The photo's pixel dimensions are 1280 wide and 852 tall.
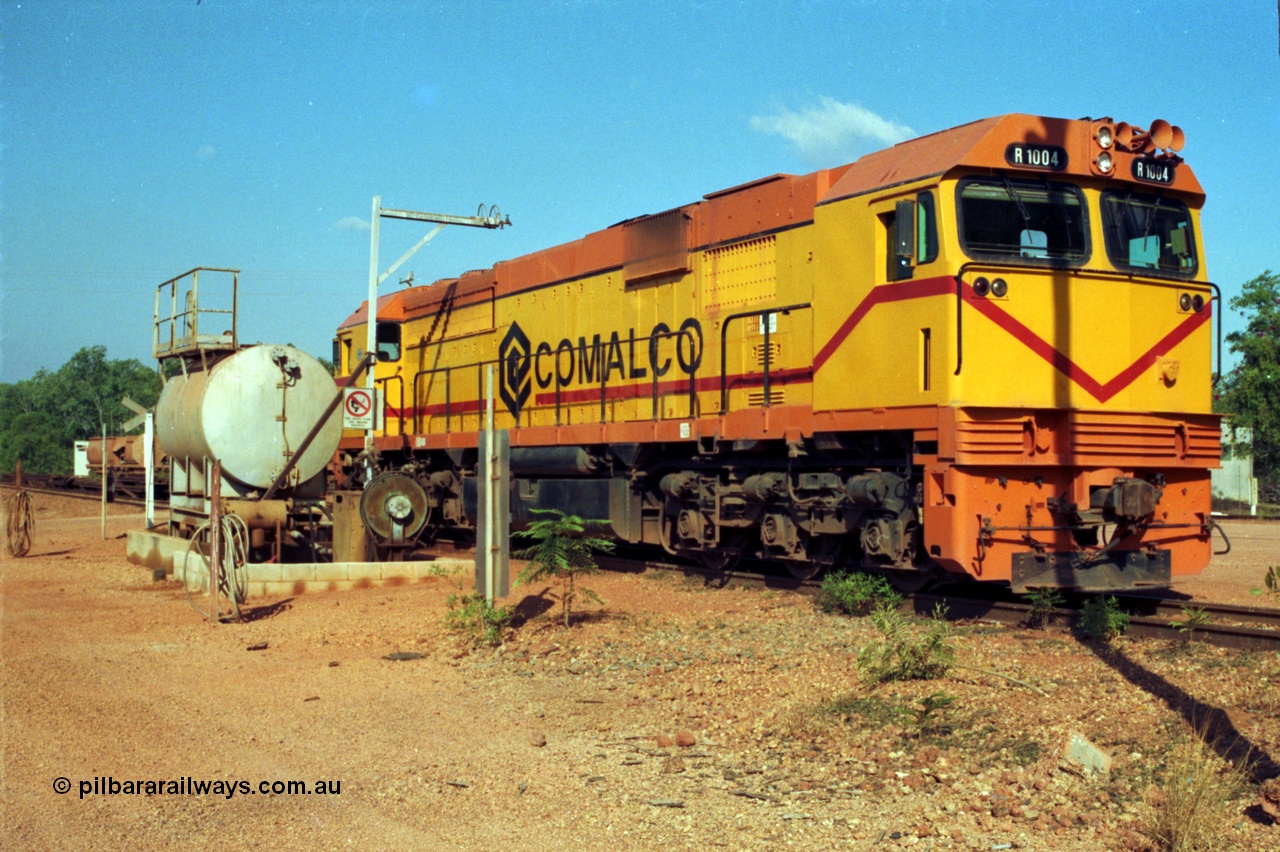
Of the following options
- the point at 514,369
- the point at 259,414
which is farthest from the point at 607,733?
the point at 514,369

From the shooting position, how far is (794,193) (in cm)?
1163

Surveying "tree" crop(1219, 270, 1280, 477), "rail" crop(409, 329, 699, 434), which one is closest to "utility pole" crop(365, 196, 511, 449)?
"rail" crop(409, 329, 699, 434)

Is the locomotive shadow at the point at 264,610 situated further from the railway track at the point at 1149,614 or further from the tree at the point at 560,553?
the railway track at the point at 1149,614

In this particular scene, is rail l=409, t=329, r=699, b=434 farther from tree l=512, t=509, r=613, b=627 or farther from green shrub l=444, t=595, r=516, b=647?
green shrub l=444, t=595, r=516, b=647

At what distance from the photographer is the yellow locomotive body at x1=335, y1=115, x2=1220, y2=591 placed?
362 inches

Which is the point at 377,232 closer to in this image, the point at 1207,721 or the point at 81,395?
the point at 1207,721

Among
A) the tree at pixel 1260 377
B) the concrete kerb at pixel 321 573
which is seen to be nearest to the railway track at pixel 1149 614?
the concrete kerb at pixel 321 573

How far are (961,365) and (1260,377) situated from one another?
37.2 metres

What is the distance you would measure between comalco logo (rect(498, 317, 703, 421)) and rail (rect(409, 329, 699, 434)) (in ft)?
0.05

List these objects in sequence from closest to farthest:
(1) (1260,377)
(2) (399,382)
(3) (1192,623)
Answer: (3) (1192,623)
(2) (399,382)
(1) (1260,377)

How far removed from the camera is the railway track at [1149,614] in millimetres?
8266

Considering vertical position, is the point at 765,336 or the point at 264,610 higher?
the point at 765,336

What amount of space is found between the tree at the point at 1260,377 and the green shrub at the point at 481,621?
35.9 metres

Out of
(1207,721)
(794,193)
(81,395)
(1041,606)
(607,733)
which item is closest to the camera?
(1207,721)
